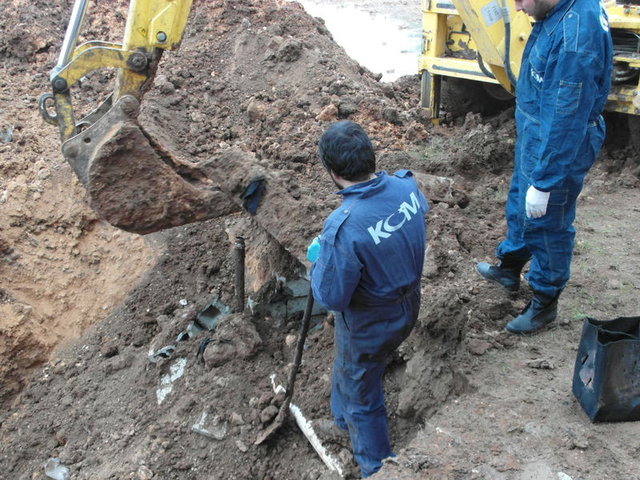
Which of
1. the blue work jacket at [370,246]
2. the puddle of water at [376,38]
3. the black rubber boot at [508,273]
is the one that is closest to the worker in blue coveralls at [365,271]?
the blue work jacket at [370,246]

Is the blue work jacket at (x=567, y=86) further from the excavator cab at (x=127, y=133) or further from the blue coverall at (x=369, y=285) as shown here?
the excavator cab at (x=127, y=133)

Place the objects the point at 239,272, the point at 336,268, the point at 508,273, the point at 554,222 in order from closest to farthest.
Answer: the point at 336,268 → the point at 554,222 → the point at 508,273 → the point at 239,272

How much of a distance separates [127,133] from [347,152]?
1682mm

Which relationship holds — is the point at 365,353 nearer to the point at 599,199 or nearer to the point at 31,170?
the point at 599,199

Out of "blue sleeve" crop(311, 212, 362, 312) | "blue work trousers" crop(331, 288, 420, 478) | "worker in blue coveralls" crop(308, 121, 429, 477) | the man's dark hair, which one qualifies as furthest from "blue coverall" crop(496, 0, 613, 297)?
"blue sleeve" crop(311, 212, 362, 312)

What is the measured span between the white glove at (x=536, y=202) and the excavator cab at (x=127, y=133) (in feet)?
6.58

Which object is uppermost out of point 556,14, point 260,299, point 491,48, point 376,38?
point 556,14

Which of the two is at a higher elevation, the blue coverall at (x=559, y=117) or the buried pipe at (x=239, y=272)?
the blue coverall at (x=559, y=117)

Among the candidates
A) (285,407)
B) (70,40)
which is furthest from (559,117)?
(70,40)

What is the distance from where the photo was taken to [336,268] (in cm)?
294

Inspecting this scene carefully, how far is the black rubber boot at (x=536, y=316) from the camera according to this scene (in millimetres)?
4008

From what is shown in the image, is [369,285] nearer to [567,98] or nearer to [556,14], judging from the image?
[567,98]

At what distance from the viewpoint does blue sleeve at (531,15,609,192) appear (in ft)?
10.9

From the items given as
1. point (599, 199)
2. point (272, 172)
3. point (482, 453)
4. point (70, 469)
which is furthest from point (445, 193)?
point (70, 469)
